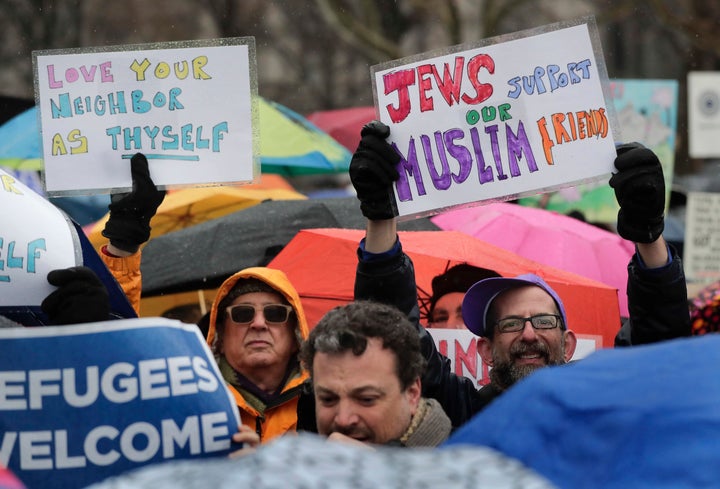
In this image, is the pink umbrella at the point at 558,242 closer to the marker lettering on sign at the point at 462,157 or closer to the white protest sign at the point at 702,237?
the white protest sign at the point at 702,237

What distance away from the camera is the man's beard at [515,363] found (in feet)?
14.7

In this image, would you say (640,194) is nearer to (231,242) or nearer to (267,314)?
(267,314)

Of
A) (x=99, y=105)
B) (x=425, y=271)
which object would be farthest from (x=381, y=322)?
(x=425, y=271)

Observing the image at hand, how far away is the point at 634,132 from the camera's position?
999cm

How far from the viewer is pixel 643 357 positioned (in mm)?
2504

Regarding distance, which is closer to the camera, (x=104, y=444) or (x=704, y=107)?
(x=104, y=444)

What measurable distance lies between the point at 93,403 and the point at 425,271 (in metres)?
2.79

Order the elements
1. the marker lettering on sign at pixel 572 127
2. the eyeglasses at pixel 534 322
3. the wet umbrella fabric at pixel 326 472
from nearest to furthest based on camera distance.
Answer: the wet umbrella fabric at pixel 326 472
the marker lettering on sign at pixel 572 127
the eyeglasses at pixel 534 322

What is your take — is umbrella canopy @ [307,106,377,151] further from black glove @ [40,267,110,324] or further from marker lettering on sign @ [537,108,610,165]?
black glove @ [40,267,110,324]

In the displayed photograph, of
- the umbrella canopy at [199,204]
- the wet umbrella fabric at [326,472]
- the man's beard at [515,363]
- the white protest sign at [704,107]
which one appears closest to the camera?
the wet umbrella fabric at [326,472]

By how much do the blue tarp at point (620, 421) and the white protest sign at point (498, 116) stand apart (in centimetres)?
180

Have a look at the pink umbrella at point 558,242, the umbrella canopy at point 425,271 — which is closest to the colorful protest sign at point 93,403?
the umbrella canopy at point 425,271

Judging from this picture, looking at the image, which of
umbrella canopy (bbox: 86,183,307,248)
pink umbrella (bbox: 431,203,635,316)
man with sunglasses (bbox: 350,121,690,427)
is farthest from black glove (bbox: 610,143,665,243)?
umbrella canopy (bbox: 86,183,307,248)

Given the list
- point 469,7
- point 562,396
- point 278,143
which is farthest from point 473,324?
point 469,7
